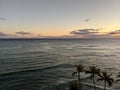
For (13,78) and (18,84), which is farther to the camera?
(13,78)

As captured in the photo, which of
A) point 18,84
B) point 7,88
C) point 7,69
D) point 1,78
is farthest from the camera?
point 7,69

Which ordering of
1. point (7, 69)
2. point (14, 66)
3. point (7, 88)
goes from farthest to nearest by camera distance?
point (14, 66), point (7, 69), point (7, 88)

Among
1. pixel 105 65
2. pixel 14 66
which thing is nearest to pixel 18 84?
pixel 14 66

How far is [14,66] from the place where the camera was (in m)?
94.0

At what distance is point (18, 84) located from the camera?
68562mm

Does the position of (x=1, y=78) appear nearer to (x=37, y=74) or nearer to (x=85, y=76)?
(x=37, y=74)

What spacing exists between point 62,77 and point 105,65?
117ft

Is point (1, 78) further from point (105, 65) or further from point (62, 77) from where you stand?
point (105, 65)

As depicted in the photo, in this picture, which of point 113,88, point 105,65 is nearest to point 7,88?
point 113,88

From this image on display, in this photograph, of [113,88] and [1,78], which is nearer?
[113,88]

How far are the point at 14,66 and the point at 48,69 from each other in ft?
55.4

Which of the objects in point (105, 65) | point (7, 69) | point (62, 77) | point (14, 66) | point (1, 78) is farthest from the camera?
point (105, 65)

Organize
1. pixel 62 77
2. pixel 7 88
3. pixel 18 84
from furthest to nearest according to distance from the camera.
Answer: pixel 62 77
pixel 18 84
pixel 7 88

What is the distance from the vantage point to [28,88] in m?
65.3
